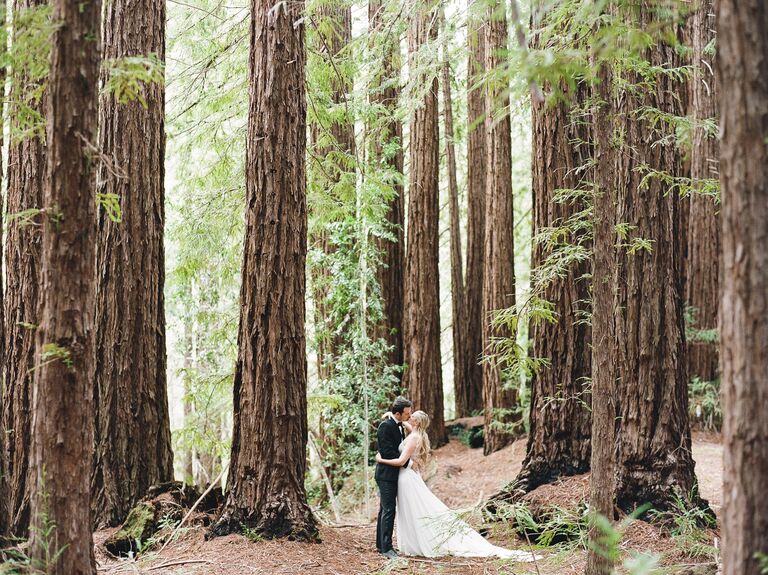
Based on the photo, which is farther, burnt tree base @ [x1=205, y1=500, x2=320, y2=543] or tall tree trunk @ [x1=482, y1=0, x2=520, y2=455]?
tall tree trunk @ [x1=482, y1=0, x2=520, y2=455]

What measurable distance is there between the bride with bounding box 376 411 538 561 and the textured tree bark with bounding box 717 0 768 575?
4811 millimetres

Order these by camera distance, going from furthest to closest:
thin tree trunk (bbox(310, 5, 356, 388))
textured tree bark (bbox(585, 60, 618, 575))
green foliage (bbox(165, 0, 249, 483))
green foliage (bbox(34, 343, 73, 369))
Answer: thin tree trunk (bbox(310, 5, 356, 388)) < green foliage (bbox(165, 0, 249, 483)) < textured tree bark (bbox(585, 60, 618, 575)) < green foliage (bbox(34, 343, 73, 369))

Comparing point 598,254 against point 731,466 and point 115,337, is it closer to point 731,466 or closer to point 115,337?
point 731,466

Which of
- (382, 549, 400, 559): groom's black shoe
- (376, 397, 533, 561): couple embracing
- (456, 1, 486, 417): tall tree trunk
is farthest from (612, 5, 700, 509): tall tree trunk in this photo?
(456, 1, 486, 417): tall tree trunk

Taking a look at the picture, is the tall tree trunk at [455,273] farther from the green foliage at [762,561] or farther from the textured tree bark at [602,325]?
the green foliage at [762,561]

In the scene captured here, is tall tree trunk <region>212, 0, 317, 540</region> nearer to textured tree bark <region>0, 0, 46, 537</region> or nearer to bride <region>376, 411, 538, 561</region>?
bride <region>376, 411, 538, 561</region>

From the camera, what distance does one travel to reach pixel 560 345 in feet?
27.9

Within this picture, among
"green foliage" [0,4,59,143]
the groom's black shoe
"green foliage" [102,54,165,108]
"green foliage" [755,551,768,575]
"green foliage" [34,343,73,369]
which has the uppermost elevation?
"green foliage" [0,4,59,143]

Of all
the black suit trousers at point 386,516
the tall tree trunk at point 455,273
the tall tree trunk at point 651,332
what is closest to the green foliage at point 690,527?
the tall tree trunk at point 651,332

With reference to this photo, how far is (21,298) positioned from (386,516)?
437 cm

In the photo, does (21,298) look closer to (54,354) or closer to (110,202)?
(110,202)

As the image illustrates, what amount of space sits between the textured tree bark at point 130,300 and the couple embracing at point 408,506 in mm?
2369

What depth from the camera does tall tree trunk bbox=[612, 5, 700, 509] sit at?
7.30 m

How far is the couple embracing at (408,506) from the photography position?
→ 814 centimetres
